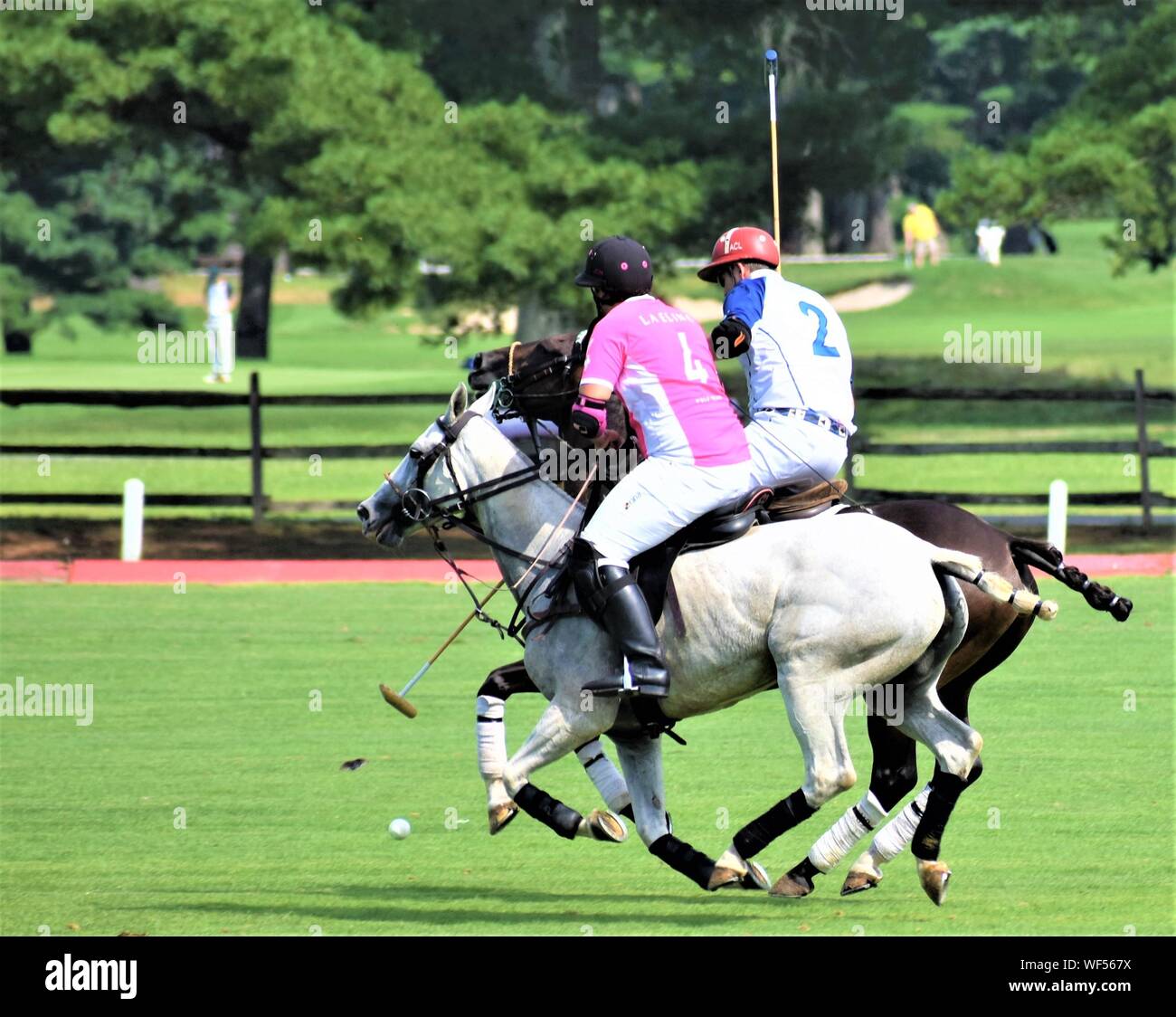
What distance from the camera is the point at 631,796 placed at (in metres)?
9.17

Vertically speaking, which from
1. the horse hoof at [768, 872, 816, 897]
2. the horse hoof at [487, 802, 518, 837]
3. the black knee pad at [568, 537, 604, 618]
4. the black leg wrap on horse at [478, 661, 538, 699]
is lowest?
the horse hoof at [768, 872, 816, 897]

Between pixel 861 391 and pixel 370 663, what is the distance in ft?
28.2

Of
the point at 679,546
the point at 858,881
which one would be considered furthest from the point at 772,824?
the point at 679,546

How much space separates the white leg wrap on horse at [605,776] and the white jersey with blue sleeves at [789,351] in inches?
69.7

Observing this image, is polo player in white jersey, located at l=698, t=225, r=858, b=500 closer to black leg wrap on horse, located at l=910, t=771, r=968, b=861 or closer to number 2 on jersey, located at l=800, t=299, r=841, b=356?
number 2 on jersey, located at l=800, t=299, r=841, b=356

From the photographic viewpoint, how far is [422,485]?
9.45 meters

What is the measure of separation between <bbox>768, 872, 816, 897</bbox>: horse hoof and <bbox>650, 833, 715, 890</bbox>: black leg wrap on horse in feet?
1.24

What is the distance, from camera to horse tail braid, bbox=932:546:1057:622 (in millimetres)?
8695

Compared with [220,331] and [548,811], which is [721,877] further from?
[220,331]

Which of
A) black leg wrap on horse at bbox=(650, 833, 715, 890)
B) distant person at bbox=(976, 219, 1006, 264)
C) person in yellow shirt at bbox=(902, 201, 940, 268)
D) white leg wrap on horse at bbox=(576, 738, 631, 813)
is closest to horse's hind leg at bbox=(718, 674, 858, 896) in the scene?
black leg wrap on horse at bbox=(650, 833, 715, 890)

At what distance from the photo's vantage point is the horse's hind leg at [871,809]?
29.3 feet

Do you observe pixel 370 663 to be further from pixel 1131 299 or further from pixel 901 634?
pixel 1131 299

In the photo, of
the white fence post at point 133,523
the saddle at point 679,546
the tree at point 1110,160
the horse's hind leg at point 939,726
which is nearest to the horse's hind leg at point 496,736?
the saddle at point 679,546
